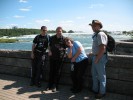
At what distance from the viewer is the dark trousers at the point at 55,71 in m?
6.82

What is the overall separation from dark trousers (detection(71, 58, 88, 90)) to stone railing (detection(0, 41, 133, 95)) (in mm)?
380

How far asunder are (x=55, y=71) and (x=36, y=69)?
819mm

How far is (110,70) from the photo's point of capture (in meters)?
6.46

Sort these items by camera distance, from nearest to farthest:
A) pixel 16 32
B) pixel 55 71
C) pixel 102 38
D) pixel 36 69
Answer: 1. pixel 102 38
2. pixel 55 71
3. pixel 36 69
4. pixel 16 32

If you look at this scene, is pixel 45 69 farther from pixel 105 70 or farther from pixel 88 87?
pixel 105 70

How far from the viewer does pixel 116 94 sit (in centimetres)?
628

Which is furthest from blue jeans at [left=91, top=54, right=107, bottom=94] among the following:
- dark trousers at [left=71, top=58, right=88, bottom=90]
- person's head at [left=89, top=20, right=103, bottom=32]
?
person's head at [left=89, top=20, right=103, bottom=32]

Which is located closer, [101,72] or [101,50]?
[101,50]

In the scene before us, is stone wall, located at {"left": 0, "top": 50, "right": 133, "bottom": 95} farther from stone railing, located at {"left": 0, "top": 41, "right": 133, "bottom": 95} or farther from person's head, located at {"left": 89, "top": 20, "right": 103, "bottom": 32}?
person's head, located at {"left": 89, "top": 20, "right": 103, "bottom": 32}

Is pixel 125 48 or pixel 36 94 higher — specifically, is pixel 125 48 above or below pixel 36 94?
above

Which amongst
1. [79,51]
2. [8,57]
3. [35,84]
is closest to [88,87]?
[79,51]

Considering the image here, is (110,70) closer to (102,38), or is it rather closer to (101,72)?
(101,72)

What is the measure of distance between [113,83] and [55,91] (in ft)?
5.46

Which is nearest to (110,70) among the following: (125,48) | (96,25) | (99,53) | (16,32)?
(99,53)
